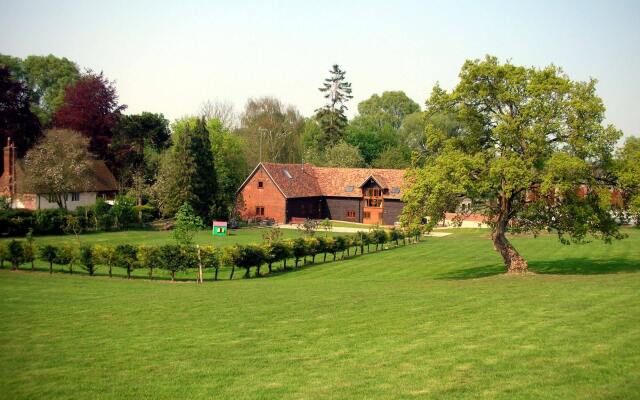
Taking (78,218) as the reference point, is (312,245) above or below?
below

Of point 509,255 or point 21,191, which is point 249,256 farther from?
point 21,191

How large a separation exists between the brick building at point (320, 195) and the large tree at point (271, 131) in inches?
694

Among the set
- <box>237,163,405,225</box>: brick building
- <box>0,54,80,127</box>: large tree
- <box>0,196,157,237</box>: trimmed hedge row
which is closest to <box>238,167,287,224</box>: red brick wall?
<box>237,163,405,225</box>: brick building

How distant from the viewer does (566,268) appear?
3034cm

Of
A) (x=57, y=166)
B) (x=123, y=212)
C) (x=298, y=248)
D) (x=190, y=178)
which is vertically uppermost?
(x=57, y=166)

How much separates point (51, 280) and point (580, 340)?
22.6m

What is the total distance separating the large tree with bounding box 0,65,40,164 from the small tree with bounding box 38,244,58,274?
37.5 meters

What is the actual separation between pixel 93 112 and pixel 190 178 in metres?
17.3

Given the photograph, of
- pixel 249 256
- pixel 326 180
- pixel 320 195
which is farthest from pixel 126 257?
pixel 326 180

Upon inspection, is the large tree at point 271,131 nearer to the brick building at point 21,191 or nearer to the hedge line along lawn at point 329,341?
the brick building at point 21,191

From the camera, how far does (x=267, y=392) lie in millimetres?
10570

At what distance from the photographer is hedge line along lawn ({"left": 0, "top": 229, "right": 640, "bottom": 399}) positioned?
10.7 metres

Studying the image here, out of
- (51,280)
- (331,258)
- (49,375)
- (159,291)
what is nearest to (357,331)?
(49,375)

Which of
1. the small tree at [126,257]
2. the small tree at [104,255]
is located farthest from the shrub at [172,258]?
the small tree at [104,255]
